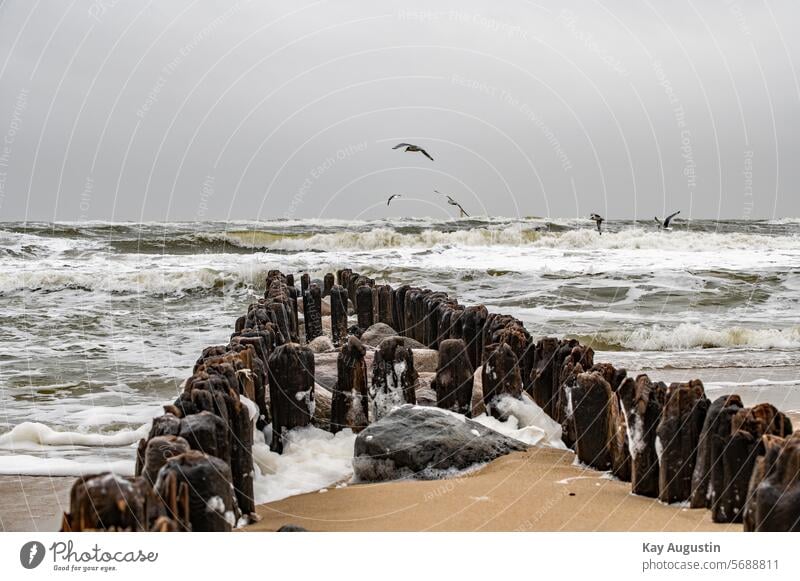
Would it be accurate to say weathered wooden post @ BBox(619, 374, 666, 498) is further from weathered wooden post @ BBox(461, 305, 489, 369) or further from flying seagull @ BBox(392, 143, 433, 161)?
flying seagull @ BBox(392, 143, 433, 161)

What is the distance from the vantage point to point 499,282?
945 inches

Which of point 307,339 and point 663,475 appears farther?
A: point 307,339

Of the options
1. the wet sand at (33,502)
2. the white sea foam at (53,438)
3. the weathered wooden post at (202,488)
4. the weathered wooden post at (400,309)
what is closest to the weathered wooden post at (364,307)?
the weathered wooden post at (400,309)

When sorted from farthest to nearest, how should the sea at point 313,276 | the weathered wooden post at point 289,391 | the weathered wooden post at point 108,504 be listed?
1. the sea at point 313,276
2. the weathered wooden post at point 289,391
3. the weathered wooden post at point 108,504

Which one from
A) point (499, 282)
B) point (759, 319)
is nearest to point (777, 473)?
point (759, 319)

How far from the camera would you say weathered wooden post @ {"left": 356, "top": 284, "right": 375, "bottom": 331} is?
12.2 meters

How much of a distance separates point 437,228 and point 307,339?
28.3m

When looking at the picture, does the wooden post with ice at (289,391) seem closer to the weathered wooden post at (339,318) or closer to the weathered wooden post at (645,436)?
the weathered wooden post at (645,436)

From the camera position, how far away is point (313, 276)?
1086 inches

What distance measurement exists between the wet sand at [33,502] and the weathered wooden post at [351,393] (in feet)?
6.66

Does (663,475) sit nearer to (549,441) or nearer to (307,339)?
(549,441)

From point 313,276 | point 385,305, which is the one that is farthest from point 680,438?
point 313,276

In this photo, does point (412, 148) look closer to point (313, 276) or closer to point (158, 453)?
point (158, 453)

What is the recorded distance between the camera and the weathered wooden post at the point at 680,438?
410 centimetres
